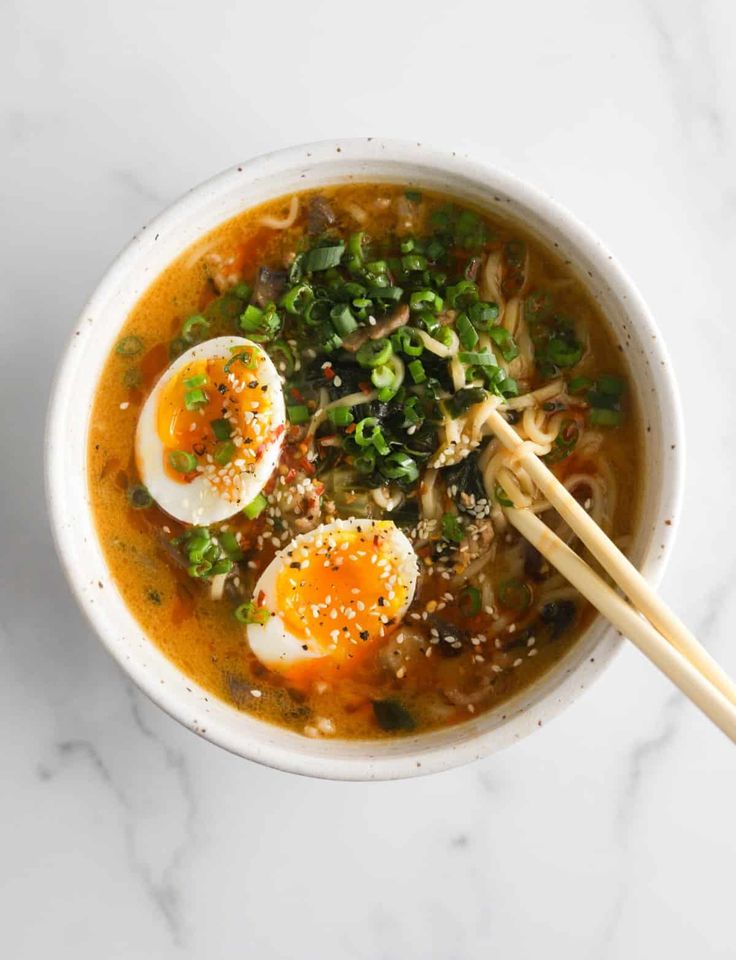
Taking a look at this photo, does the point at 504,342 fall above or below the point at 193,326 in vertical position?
above

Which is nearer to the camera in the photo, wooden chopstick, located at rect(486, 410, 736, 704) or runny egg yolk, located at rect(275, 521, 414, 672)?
wooden chopstick, located at rect(486, 410, 736, 704)

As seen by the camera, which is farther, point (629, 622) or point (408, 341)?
point (408, 341)

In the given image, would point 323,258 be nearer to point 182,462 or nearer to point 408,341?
point 408,341

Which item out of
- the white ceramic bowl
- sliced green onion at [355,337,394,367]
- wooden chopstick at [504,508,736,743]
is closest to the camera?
wooden chopstick at [504,508,736,743]

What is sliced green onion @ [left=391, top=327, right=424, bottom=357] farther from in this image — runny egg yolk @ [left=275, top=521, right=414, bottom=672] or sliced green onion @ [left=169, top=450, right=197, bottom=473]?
sliced green onion @ [left=169, top=450, right=197, bottom=473]

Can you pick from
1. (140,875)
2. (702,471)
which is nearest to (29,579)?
(140,875)

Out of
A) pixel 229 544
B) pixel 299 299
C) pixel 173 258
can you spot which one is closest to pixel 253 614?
pixel 229 544

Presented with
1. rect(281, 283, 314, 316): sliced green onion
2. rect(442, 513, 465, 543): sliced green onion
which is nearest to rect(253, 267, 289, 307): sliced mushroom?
rect(281, 283, 314, 316): sliced green onion
